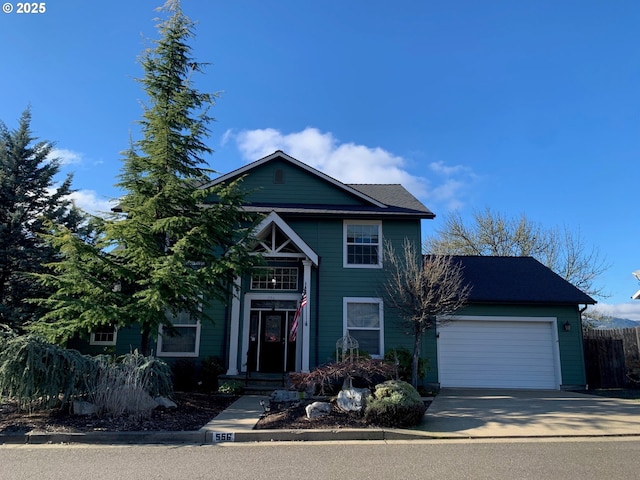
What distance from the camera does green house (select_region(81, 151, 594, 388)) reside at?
1395 centimetres

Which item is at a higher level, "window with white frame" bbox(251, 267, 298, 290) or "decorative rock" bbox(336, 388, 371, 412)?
"window with white frame" bbox(251, 267, 298, 290)

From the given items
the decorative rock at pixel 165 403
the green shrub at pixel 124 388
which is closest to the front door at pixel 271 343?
the decorative rock at pixel 165 403

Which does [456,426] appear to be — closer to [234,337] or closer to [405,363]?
[405,363]

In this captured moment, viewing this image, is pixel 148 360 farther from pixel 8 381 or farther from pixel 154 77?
pixel 154 77

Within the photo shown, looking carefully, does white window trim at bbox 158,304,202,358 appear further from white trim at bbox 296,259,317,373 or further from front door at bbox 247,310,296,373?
white trim at bbox 296,259,317,373

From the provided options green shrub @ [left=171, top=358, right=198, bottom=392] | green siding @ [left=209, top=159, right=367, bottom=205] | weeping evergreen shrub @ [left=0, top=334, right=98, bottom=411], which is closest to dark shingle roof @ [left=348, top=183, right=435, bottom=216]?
green siding @ [left=209, top=159, right=367, bottom=205]

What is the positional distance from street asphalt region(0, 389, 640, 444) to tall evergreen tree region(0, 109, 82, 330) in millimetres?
9072

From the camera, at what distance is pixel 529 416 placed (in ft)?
30.2

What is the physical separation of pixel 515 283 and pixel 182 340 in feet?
37.6

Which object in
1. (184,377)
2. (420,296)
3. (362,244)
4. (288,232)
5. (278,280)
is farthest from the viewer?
(362,244)

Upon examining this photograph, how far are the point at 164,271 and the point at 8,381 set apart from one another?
3302 mm

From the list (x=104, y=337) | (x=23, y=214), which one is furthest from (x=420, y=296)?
(x=23, y=214)

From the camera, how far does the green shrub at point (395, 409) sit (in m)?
8.03

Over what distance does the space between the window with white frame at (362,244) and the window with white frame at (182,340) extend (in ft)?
17.3
